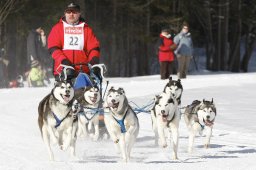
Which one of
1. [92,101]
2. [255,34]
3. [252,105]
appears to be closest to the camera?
[92,101]

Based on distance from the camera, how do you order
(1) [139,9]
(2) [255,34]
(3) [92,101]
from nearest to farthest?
(3) [92,101], (1) [139,9], (2) [255,34]

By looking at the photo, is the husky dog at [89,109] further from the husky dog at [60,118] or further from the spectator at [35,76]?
the spectator at [35,76]

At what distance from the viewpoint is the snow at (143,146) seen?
24.0 feet

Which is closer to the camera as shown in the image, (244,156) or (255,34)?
(244,156)

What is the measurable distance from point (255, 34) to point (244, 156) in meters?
31.4

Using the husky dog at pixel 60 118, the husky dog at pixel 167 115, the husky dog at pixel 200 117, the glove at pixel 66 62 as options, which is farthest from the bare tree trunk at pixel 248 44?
the husky dog at pixel 60 118

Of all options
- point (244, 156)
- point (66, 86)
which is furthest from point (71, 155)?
point (244, 156)

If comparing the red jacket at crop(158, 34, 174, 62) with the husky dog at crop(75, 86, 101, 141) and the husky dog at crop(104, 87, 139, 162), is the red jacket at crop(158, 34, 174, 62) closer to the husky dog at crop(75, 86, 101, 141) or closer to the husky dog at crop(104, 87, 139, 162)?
the husky dog at crop(75, 86, 101, 141)

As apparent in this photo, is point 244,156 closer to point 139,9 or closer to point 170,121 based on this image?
point 170,121

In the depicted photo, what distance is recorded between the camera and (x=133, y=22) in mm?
33656

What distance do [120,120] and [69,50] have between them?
165 centimetres

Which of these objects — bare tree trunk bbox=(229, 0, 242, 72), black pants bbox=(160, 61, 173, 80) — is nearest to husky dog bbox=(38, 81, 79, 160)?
black pants bbox=(160, 61, 173, 80)

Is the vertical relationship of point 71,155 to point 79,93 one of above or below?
below

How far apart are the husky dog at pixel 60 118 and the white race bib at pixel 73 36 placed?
4.50 feet
